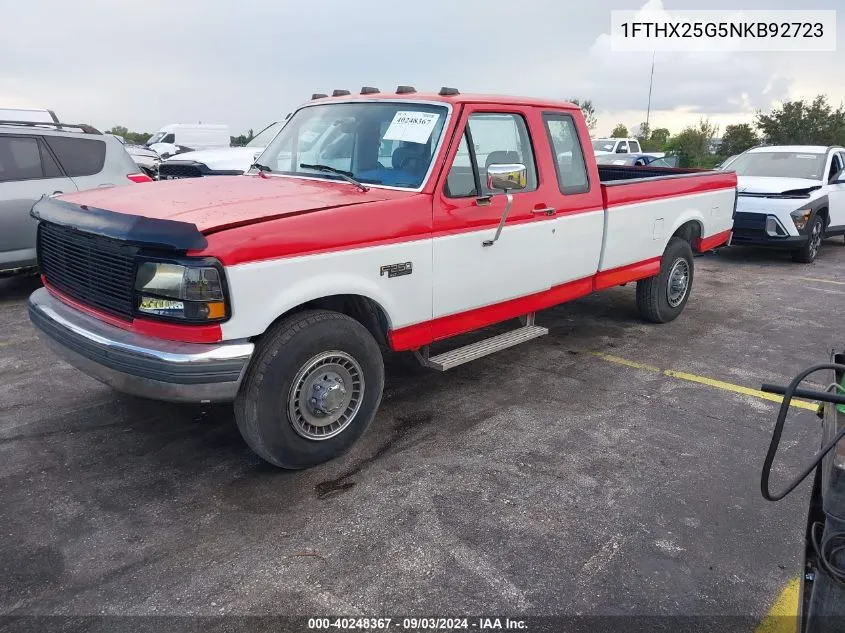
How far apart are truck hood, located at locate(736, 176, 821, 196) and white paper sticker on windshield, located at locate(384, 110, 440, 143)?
298 inches

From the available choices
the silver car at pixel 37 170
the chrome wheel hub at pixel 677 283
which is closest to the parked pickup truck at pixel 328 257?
the chrome wheel hub at pixel 677 283

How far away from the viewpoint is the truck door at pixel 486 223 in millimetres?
4098

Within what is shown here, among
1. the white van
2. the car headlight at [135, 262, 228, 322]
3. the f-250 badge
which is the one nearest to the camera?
the car headlight at [135, 262, 228, 322]

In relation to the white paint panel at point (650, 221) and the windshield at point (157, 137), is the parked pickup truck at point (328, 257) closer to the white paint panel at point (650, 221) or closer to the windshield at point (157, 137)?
the white paint panel at point (650, 221)

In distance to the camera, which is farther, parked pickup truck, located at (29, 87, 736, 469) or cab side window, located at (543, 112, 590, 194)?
cab side window, located at (543, 112, 590, 194)

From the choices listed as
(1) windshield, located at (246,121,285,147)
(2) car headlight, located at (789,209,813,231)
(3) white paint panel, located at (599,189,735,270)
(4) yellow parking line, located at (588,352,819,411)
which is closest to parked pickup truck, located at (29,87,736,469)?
(3) white paint panel, located at (599,189,735,270)

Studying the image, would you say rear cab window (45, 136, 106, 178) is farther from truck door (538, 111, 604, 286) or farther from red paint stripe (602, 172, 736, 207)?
red paint stripe (602, 172, 736, 207)

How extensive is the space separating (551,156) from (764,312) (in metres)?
3.93

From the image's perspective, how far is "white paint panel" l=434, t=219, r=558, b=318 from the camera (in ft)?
13.5

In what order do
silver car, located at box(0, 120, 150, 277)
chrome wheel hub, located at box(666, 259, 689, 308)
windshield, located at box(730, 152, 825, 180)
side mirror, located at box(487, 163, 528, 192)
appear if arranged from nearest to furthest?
side mirror, located at box(487, 163, 528, 192)
chrome wheel hub, located at box(666, 259, 689, 308)
silver car, located at box(0, 120, 150, 277)
windshield, located at box(730, 152, 825, 180)

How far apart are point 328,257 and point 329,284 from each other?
0.14 metres

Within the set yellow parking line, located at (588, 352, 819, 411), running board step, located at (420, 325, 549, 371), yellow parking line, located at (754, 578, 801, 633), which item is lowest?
yellow parking line, located at (754, 578, 801, 633)

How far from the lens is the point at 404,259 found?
383 centimetres

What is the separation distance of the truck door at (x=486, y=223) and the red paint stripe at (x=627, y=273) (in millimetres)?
906
